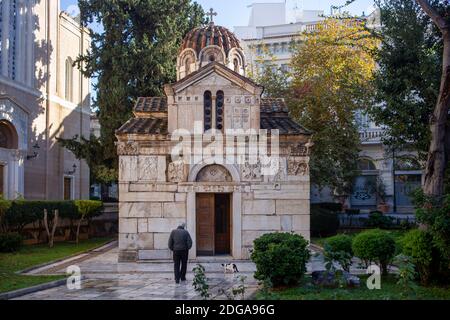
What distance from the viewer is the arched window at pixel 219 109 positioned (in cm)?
1934

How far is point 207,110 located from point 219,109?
424mm

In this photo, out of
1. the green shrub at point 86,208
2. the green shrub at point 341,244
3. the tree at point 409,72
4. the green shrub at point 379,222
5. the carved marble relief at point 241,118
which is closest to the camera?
the green shrub at point 341,244

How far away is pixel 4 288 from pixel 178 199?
284 inches

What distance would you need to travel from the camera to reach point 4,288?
12.8 m

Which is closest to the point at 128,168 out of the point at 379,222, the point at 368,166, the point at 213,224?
the point at 213,224

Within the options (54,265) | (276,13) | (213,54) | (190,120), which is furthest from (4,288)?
(276,13)

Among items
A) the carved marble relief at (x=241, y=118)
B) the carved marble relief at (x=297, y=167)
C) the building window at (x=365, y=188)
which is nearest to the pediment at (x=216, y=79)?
the carved marble relief at (x=241, y=118)

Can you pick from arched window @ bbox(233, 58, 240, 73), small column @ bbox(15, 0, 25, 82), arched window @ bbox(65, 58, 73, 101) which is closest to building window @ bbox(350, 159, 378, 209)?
arched window @ bbox(233, 58, 240, 73)

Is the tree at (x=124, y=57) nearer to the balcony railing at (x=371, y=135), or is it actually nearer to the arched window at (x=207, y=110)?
the arched window at (x=207, y=110)

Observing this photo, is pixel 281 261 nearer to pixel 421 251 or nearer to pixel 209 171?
pixel 421 251

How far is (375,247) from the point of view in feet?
45.9

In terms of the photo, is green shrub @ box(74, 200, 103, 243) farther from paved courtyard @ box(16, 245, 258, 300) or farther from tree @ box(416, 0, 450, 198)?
tree @ box(416, 0, 450, 198)

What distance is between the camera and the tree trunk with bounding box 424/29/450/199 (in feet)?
42.3

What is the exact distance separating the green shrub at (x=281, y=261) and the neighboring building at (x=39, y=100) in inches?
672
